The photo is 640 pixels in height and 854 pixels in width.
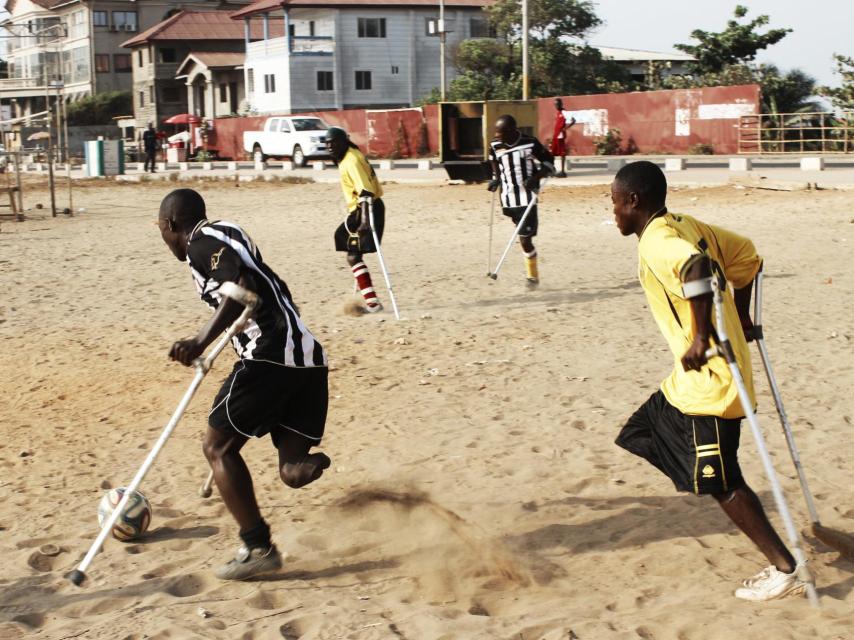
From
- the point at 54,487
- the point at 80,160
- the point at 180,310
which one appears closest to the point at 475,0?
the point at 80,160

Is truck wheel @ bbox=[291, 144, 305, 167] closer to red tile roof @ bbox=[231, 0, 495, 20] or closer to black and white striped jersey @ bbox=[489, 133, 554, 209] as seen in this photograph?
red tile roof @ bbox=[231, 0, 495, 20]

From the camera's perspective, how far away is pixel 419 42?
60969 mm

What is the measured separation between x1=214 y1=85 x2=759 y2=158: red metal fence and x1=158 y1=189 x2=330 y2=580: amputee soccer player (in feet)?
110

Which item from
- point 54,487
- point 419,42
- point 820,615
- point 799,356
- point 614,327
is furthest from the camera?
point 419,42

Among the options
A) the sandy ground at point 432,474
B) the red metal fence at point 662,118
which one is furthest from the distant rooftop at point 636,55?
the sandy ground at point 432,474

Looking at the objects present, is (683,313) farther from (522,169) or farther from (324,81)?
(324,81)

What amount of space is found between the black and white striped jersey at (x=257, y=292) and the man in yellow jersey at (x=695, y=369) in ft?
4.88

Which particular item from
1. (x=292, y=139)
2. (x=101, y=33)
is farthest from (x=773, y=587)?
(x=101, y=33)

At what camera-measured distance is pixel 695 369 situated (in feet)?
13.8

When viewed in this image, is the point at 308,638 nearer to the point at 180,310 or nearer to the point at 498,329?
the point at 498,329

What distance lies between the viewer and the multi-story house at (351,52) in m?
58.4

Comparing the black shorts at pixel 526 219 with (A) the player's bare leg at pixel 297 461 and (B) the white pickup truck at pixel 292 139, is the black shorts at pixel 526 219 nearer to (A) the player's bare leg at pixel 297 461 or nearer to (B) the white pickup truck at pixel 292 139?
(A) the player's bare leg at pixel 297 461

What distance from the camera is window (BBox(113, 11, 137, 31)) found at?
81812mm

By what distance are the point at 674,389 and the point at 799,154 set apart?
31.7m
